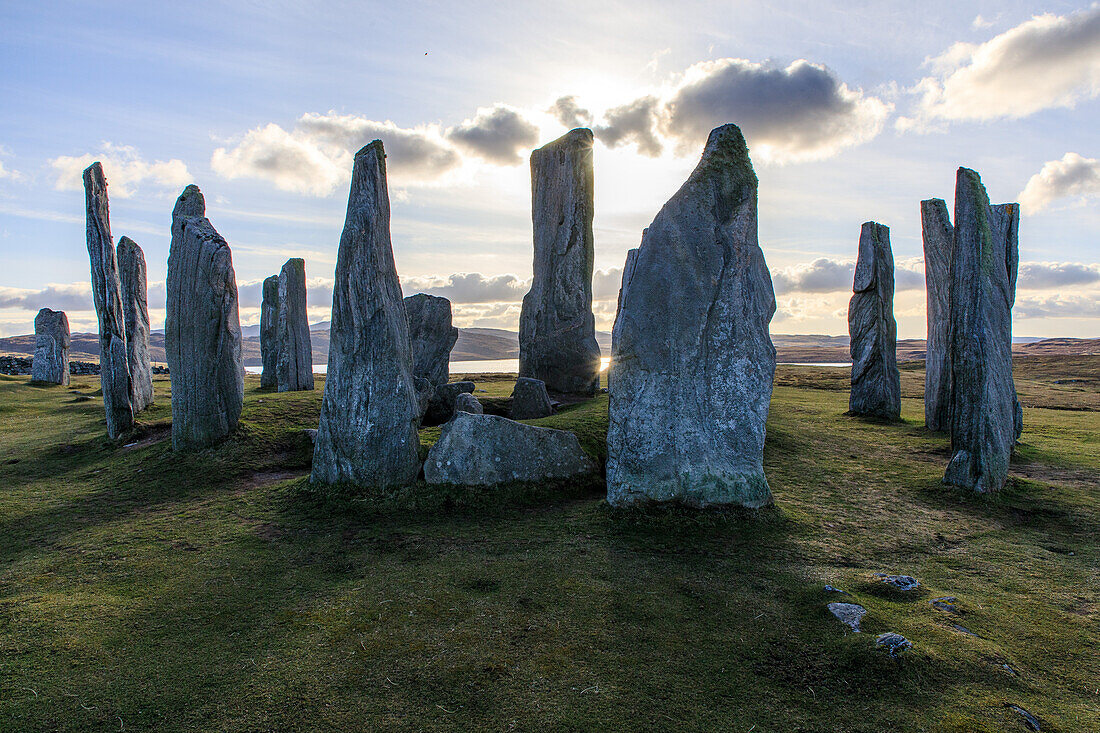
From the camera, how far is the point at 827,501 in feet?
27.4

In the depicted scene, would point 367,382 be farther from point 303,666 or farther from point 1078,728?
point 1078,728

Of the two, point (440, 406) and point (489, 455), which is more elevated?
point (440, 406)

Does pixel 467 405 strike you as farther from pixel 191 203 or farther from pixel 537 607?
pixel 191 203

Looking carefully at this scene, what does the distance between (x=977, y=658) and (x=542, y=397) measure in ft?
31.2

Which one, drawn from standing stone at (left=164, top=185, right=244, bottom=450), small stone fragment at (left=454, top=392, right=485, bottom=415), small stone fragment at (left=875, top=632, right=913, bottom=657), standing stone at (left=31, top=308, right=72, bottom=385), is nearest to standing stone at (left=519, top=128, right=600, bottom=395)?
small stone fragment at (left=454, top=392, right=485, bottom=415)

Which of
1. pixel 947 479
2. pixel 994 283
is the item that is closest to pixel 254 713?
pixel 947 479

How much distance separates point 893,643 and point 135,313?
1688 cm

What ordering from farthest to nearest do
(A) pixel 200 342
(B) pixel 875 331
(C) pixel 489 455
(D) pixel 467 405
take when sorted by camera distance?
1. (B) pixel 875 331
2. (D) pixel 467 405
3. (A) pixel 200 342
4. (C) pixel 489 455

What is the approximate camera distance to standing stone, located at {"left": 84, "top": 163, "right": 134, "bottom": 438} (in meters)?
12.3

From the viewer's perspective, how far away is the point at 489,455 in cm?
855

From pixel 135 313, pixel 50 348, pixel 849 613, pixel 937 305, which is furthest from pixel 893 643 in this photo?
pixel 50 348

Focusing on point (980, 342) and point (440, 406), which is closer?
point (980, 342)

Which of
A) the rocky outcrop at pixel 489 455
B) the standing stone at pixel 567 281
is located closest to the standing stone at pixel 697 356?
the rocky outcrop at pixel 489 455

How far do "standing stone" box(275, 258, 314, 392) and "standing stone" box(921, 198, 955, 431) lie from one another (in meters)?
17.6
